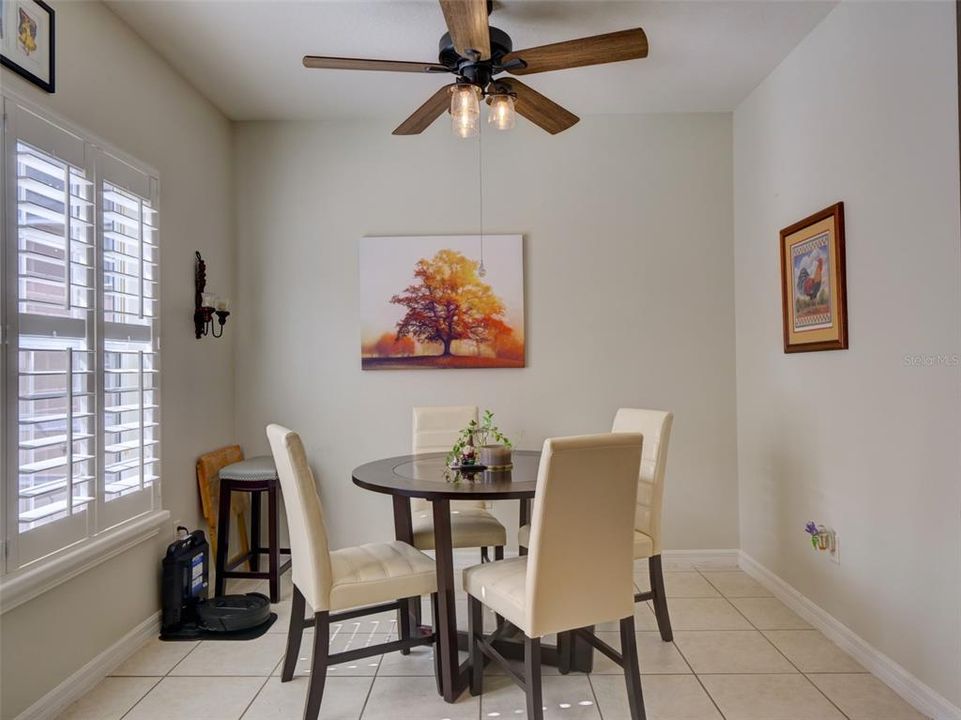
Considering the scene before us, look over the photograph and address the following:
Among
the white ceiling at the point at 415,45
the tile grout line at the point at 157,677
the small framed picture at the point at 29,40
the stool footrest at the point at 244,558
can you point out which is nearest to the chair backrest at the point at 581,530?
the tile grout line at the point at 157,677

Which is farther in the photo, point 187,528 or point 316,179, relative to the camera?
point 316,179

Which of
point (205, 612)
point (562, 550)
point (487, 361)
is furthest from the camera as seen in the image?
Result: point (487, 361)

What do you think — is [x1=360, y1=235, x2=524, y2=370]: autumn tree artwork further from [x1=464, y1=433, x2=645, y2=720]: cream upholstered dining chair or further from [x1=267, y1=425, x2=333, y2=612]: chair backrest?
[x1=464, y1=433, x2=645, y2=720]: cream upholstered dining chair

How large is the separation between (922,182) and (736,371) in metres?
1.73

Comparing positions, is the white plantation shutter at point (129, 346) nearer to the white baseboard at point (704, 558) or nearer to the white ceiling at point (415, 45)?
the white ceiling at point (415, 45)

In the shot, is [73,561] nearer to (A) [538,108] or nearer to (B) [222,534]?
(B) [222,534]

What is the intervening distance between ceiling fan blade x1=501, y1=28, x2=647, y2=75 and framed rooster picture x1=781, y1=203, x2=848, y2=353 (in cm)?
125

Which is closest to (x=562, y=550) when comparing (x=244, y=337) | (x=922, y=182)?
(x=922, y=182)

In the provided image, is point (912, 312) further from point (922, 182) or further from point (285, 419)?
point (285, 419)

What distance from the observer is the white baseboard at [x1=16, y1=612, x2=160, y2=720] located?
6.94ft

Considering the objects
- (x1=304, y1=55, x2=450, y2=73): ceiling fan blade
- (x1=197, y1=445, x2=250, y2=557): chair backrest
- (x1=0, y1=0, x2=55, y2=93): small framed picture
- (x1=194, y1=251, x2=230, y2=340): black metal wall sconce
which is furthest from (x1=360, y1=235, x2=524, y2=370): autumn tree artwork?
(x1=0, y1=0, x2=55, y2=93): small framed picture

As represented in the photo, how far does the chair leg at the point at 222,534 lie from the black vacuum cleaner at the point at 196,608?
20 cm

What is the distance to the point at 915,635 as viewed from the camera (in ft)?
7.32

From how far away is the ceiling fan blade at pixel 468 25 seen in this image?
1791mm
